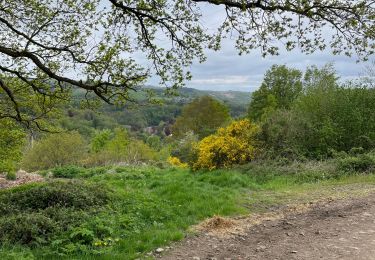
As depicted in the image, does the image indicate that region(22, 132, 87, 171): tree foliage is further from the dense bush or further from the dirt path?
the dirt path

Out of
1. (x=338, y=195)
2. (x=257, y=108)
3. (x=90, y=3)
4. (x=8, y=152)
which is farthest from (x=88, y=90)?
(x=257, y=108)

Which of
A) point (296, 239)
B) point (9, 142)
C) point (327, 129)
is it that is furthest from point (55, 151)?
point (296, 239)

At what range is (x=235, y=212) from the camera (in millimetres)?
9180

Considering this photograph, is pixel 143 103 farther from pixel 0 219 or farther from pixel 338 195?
pixel 338 195

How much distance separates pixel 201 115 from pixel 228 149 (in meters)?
32.0

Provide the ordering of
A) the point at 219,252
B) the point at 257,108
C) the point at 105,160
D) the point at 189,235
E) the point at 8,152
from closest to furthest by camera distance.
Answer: the point at 219,252 < the point at 189,235 < the point at 8,152 < the point at 105,160 < the point at 257,108

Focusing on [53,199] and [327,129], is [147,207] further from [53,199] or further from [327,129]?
[327,129]

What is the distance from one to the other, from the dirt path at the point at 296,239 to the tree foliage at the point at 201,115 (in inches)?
1489

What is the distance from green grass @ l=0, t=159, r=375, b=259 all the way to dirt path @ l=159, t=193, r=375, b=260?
0.73 meters

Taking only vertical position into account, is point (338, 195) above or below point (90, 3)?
below

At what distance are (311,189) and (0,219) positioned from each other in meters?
8.75

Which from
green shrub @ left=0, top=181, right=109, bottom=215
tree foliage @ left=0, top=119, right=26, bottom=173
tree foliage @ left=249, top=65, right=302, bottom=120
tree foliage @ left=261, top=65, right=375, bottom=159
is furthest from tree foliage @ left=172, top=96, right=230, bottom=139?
green shrub @ left=0, top=181, right=109, bottom=215

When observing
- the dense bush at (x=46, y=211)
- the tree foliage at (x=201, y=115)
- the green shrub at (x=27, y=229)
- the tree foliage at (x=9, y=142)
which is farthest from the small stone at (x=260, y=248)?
the tree foliage at (x=201, y=115)

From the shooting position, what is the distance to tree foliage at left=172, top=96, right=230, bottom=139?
4753 cm
